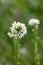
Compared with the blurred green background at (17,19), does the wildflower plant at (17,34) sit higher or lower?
lower

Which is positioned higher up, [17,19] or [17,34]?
[17,19]

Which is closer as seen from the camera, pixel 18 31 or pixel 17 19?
pixel 18 31

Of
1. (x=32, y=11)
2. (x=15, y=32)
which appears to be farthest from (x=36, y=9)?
(x=15, y=32)

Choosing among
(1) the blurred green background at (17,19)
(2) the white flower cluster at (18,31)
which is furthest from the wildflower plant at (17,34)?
(1) the blurred green background at (17,19)

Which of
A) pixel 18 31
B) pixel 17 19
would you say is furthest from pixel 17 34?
pixel 17 19

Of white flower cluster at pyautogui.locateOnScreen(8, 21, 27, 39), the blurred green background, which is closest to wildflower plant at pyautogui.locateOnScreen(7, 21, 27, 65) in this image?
white flower cluster at pyautogui.locateOnScreen(8, 21, 27, 39)

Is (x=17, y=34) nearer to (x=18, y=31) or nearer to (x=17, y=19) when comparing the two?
(x=18, y=31)

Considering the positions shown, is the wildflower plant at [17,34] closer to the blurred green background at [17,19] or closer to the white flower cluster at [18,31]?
the white flower cluster at [18,31]

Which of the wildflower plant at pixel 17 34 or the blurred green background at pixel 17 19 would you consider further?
the blurred green background at pixel 17 19

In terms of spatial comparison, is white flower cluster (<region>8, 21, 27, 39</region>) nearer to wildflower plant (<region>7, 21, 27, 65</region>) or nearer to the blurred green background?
wildflower plant (<region>7, 21, 27, 65</region>)
